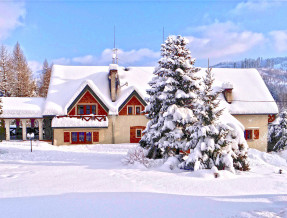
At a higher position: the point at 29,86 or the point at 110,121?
the point at 29,86

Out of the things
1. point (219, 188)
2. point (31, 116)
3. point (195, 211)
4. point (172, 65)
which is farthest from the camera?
point (31, 116)

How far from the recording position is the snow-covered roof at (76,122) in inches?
834

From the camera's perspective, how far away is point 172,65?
46.4 ft

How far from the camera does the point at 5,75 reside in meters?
34.7

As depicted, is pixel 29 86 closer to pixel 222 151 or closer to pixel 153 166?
pixel 153 166

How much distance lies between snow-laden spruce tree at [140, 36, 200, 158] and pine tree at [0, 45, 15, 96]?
31446mm

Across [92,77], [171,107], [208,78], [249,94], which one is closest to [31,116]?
[92,77]

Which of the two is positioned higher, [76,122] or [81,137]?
[76,122]

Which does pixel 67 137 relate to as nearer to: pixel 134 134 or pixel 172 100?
pixel 134 134

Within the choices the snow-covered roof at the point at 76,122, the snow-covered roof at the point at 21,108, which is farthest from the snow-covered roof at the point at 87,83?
the snow-covered roof at the point at 21,108

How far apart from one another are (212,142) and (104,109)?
1420cm

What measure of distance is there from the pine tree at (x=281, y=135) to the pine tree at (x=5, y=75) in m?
43.6

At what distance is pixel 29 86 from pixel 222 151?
3888cm

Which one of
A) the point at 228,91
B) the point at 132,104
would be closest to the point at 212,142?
the point at 132,104
